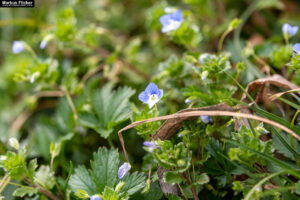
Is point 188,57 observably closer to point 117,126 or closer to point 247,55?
point 247,55

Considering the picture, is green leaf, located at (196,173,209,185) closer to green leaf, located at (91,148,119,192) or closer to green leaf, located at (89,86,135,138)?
green leaf, located at (91,148,119,192)

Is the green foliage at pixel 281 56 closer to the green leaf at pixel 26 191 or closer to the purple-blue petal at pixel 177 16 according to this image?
the purple-blue petal at pixel 177 16

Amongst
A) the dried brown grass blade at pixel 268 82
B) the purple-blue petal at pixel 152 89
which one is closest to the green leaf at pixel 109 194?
the purple-blue petal at pixel 152 89

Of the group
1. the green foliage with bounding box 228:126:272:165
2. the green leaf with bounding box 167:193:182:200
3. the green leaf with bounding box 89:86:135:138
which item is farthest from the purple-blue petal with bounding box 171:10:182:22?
the green leaf with bounding box 167:193:182:200

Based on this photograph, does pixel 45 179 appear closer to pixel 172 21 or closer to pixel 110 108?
pixel 110 108

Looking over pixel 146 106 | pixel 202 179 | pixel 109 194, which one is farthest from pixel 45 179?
pixel 202 179

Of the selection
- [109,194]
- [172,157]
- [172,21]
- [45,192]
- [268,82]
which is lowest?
[45,192]

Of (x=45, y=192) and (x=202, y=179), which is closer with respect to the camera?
(x=202, y=179)
